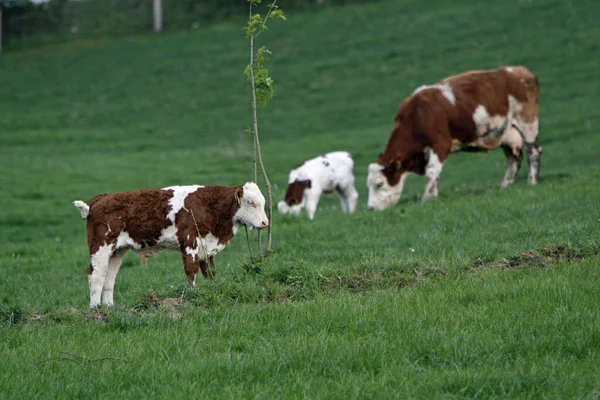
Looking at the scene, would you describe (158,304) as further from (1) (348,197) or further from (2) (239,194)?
(1) (348,197)

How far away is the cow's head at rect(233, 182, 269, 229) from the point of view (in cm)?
1059

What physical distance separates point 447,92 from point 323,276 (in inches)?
396

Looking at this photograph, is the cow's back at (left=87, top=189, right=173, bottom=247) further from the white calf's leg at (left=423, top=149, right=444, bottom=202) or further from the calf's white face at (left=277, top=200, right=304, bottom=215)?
the calf's white face at (left=277, top=200, right=304, bottom=215)

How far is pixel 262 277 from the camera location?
10281 mm

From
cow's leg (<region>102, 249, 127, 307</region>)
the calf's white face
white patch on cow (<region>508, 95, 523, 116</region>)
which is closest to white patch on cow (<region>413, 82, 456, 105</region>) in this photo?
white patch on cow (<region>508, 95, 523, 116</region>)

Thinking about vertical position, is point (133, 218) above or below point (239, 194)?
below

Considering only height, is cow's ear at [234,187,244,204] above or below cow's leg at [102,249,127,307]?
above

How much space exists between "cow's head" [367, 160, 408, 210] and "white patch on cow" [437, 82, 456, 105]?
5.50ft

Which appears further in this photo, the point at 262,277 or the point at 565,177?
the point at 565,177

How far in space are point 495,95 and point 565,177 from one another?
2.35 meters

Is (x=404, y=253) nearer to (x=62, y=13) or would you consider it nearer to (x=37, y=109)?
(x=37, y=109)

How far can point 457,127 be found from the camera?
761 inches

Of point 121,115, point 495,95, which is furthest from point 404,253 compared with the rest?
point 121,115

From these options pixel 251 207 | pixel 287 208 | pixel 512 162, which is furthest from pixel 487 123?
pixel 251 207
